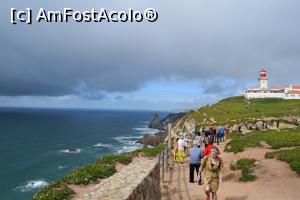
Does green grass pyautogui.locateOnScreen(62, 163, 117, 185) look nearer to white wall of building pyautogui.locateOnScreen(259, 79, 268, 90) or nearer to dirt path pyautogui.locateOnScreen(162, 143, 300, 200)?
dirt path pyautogui.locateOnScreen(162, 143, 300, 200)

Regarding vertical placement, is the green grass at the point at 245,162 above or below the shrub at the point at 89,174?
above

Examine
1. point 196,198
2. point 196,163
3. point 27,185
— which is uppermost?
point 196,163

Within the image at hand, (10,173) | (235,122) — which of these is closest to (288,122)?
(235,122)

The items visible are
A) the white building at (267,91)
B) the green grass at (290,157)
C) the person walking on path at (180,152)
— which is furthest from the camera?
the white building at (267,91)

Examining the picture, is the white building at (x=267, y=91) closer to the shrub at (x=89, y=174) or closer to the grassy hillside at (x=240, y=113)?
the grassy hillside at (x=240, y=113)

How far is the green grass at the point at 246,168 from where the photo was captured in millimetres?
23047

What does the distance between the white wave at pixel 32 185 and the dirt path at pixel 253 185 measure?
138 feet

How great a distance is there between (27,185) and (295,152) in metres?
50.4

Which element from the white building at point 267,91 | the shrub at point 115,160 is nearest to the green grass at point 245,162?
the shrub at point 115,160

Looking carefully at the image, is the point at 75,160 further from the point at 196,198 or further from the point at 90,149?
the point at 196,198

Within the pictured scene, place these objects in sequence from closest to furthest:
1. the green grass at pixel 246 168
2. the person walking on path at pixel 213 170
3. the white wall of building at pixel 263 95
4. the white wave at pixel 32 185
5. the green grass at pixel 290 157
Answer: the person walking on path at pixel 213 170 < the green grass at pixel 246 168 < the green grass at pixel 290 157 < the white wave at pixel 32 185 < the white wall of building at pixel 263 95

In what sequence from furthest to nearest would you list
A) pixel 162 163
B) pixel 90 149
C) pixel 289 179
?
pixel 90 149 < pixel 162 163 < pixel 289 179

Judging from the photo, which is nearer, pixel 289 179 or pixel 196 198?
pixel 196 198

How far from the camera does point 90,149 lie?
365 ft
